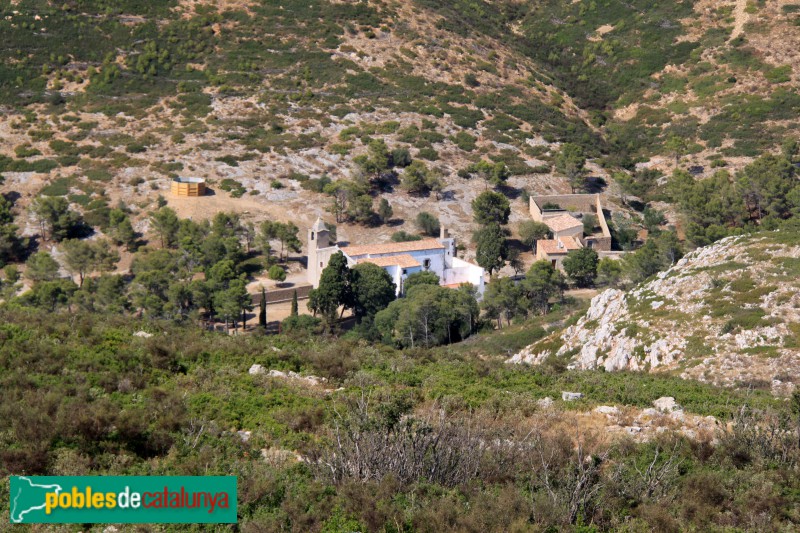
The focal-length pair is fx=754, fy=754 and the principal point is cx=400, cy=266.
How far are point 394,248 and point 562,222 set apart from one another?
1766 cm

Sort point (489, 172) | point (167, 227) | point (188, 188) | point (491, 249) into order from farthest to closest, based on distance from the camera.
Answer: point (489, 172)
point (188, 188)
point (167, 227)
point (491, 249)

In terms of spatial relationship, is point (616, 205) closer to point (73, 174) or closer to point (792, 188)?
point (792, 188)

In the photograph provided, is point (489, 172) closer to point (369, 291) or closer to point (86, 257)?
point (369, 291)

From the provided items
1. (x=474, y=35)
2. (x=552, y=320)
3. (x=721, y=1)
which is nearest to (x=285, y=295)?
(x=552, y=320)

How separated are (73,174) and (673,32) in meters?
79.2

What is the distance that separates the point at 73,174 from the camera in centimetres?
7319

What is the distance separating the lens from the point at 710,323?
2870 cm

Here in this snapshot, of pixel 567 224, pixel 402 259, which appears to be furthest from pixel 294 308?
pixel 567 224

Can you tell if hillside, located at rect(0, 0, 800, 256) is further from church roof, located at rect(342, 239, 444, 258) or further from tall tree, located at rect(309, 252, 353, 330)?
tall tree, located at rect(309, 252, 353, 330)

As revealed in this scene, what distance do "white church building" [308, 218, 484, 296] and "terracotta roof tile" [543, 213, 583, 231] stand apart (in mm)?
11225

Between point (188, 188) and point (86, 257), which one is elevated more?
point (188, 188)

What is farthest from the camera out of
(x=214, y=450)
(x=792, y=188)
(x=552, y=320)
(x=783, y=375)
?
(x=792, y=188)

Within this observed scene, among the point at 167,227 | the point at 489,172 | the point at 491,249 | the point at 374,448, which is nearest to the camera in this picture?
the point at 374,448

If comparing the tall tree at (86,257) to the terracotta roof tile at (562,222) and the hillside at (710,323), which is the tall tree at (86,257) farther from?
the terracotta roof tile at (562,222)
